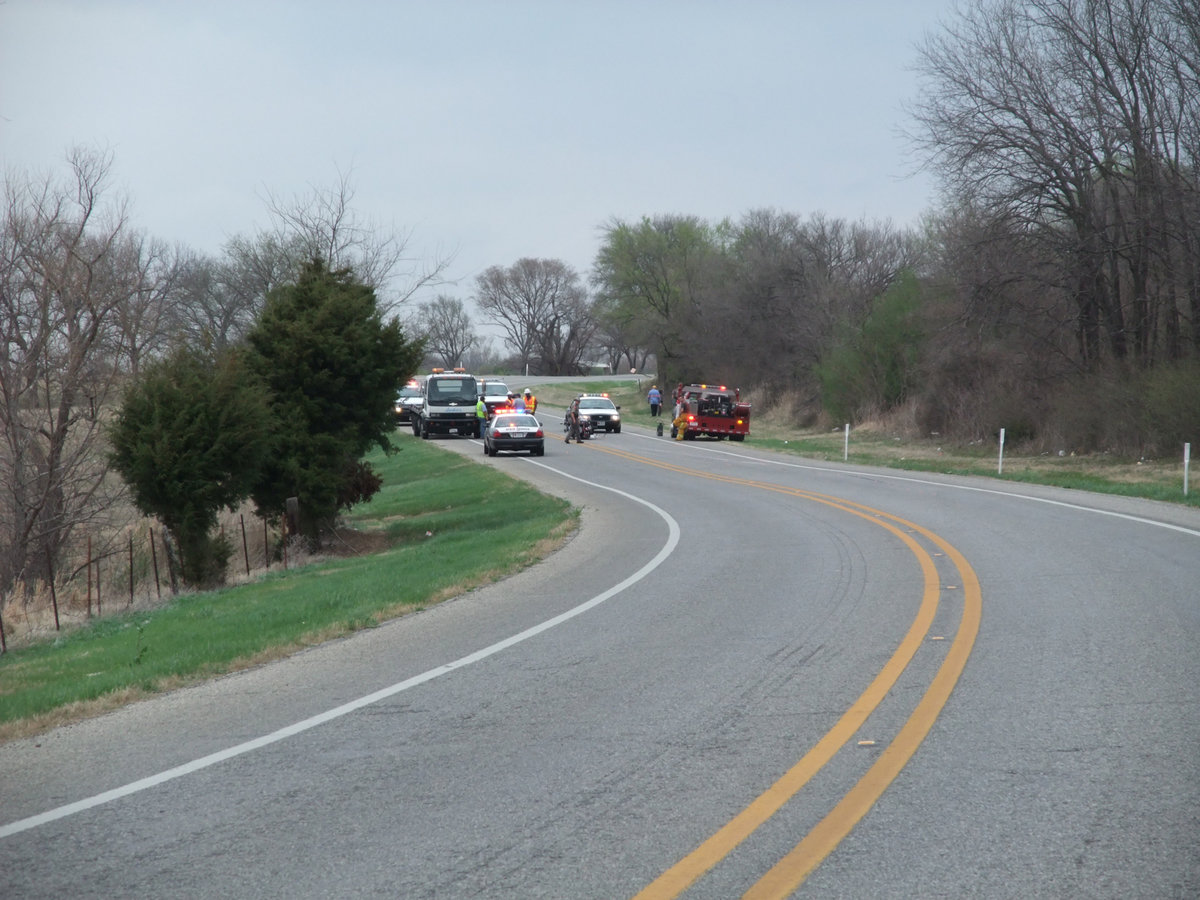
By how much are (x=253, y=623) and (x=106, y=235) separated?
16791 mm

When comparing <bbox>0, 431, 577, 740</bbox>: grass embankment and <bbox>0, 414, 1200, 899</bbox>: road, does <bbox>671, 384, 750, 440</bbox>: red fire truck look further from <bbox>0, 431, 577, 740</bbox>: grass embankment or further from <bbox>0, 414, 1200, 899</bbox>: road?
<bbox>0, 414, 1200, 899</bbox>: road

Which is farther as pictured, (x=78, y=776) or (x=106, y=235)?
(x=106, y=235)

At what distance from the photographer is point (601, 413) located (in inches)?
1973

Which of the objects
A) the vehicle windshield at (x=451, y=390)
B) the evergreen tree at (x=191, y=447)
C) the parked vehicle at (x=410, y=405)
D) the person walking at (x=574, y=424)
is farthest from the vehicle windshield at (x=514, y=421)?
the evergreen tree at (x=191, y=447)

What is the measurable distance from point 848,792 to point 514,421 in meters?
33.6

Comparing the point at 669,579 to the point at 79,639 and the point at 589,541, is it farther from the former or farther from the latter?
the point at 79,639

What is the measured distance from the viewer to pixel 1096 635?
8750 millimetres

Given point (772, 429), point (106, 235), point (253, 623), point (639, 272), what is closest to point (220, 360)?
point (106, 235)

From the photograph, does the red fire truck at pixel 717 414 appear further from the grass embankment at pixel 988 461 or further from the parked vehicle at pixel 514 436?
the parked vehicle at pixel 514 436

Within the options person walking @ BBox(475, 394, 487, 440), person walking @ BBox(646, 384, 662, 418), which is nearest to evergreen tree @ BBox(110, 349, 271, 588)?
person walking @ BBox(475, 394, 487, 440)

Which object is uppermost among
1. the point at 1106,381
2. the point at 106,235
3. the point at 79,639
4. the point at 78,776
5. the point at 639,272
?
the point at 639,272

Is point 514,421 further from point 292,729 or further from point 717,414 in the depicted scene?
point 292,729

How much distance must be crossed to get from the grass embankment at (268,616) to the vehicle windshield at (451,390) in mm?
22654

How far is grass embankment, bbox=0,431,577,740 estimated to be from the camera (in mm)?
8328
